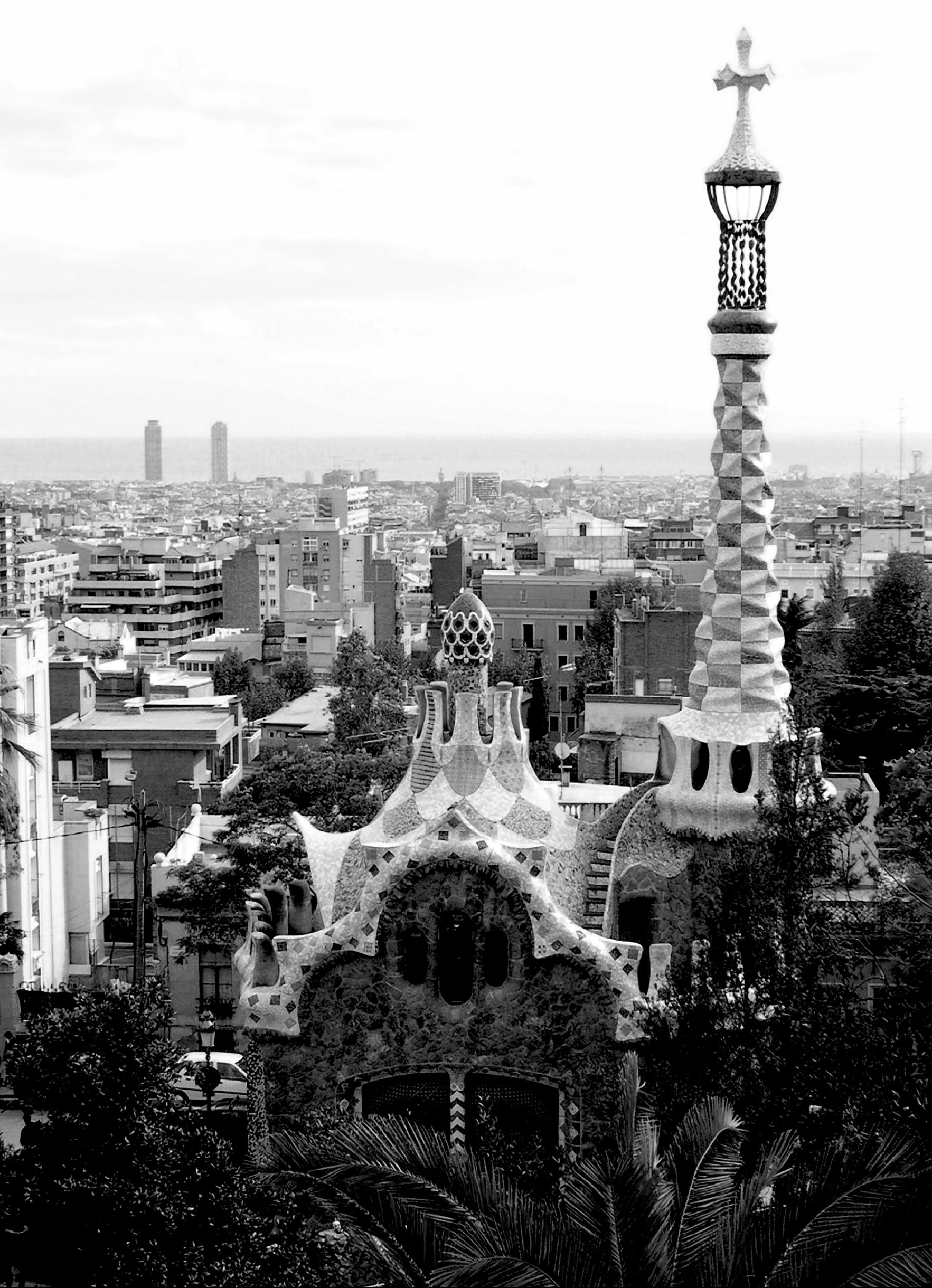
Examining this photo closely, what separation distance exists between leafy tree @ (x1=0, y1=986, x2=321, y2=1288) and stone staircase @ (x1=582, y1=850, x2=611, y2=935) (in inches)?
135

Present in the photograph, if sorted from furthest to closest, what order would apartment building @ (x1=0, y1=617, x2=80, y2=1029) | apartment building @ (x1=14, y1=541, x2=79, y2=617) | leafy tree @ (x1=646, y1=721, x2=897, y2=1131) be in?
apartment building @ (x1=14, y1=541, x2=79, y2=617), apartment building @ (x1=0, y1=617, x2=80, y2=1029), leafy tree @ (x1=646, y1=721, x2=897, y2=1131)

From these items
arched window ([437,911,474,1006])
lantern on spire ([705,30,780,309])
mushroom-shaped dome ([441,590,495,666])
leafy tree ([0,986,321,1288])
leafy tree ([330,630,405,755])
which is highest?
lantern on spire ([705,30,780,309])

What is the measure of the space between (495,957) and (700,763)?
85.0 inches

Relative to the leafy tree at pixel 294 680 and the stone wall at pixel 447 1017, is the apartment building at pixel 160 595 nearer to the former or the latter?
the leafy tree at pixel 294 680

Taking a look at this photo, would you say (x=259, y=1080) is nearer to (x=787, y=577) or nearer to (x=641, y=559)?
(x=787, y=577)

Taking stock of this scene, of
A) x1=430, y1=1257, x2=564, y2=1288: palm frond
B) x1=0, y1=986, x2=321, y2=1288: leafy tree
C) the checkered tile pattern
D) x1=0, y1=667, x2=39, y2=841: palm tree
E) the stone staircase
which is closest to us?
x1=430, y1=1257, x2=564, y2=1288: palm frond

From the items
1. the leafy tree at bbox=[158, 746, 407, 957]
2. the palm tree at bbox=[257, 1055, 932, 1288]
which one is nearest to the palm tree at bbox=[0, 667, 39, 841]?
the leafy tree at bbox=[158, 746, 407, 957]

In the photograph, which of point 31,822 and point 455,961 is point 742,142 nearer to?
point 455,961

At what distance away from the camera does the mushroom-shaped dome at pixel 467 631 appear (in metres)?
16.2

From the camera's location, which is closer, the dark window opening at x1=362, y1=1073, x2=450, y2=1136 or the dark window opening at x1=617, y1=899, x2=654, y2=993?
the dark window opening at x1=362, y1=1073, x2=450, y2=1136

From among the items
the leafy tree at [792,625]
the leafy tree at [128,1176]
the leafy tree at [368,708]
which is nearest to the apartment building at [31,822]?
the leafy tree at [368,708]

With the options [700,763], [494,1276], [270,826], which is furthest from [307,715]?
[494,1276]

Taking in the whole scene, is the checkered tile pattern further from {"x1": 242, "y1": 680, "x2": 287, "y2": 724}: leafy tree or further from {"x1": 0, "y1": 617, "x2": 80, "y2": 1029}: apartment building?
{"x1": 242, "y1": 680, "x2": 287, "y2": 724}: leafy tree

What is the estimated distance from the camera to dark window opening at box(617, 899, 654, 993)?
15102 mm
